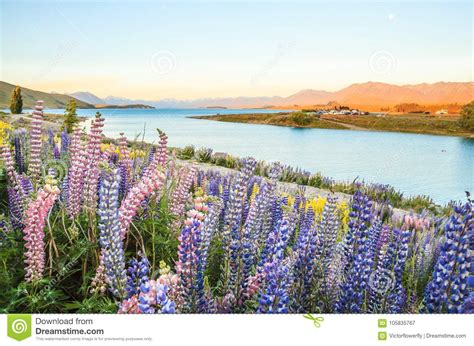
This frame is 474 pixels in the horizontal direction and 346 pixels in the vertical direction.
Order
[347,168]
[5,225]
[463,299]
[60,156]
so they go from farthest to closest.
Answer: [347,168] < [60,156] < [5,225] < [463,299]

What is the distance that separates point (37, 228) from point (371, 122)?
11.9 feet

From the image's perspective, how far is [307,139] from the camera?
658 cm

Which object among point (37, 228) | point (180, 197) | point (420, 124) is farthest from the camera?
point (420, 124)

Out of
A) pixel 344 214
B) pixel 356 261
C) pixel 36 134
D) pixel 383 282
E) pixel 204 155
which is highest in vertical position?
pixel 36 134

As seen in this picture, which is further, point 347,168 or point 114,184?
point 347,168

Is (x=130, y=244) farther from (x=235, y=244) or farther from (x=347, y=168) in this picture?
(x=347, y=168)

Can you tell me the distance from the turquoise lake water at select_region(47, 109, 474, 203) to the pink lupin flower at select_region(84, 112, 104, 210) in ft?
0.60

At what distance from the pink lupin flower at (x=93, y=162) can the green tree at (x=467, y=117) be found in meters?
2.63

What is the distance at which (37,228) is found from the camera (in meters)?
1.70

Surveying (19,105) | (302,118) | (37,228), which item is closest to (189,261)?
(37,228)

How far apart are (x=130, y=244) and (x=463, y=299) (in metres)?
1.41
